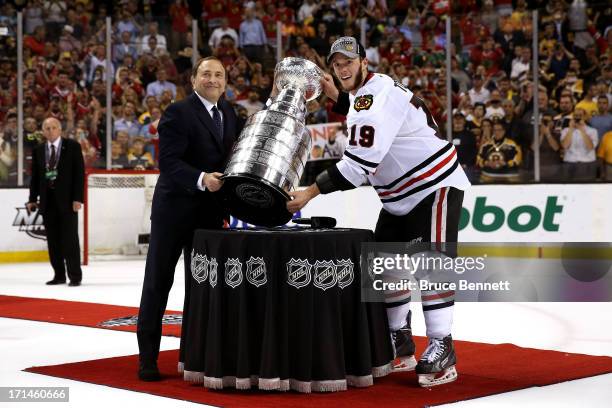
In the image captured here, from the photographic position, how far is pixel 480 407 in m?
4.08

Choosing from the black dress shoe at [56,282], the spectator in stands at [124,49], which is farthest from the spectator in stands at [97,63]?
the black dress shoe at [56,282]

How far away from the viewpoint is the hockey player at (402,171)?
4.53 m

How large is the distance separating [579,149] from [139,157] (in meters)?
5.58

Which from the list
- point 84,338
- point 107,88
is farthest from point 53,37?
point 84,338

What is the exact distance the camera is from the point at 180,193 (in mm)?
4723

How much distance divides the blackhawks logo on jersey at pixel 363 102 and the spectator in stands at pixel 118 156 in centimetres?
874

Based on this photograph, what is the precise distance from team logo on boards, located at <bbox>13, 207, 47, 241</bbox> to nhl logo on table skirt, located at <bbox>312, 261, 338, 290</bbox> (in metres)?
8.80

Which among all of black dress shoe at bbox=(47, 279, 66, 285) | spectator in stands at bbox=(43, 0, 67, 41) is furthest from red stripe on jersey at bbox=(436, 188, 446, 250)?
spectator in stands at bbox=(43, 0, 67, 41)

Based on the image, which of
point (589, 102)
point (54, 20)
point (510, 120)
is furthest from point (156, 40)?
point (589, 102)

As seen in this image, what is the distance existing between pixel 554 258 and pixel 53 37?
7.53m

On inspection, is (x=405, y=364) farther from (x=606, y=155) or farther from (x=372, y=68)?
(x=372, y=68)

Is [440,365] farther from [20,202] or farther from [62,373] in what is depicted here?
[20,202]

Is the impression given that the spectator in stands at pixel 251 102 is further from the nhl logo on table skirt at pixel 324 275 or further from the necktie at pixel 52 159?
the nhl logo on table skirt at pixel 324 275

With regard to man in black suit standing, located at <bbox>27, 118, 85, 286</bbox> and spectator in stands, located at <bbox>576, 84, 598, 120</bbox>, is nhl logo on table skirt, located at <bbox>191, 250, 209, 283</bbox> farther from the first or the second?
spectator in stands, located at <bbox>576, 84, 598, 120</bbox>
